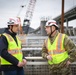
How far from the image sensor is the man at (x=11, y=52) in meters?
4.84

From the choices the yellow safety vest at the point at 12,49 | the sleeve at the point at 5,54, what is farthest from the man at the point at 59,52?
the sleeve at the point at 5,54

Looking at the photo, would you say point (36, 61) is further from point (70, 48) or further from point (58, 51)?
point (70, 48)

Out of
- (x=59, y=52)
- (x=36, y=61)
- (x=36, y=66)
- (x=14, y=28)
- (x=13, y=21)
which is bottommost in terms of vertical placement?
(x=36, y=66)

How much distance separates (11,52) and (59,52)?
875mm

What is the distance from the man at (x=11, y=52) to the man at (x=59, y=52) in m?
0.56

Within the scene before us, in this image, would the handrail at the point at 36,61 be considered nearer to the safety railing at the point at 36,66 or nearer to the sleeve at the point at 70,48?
the safety railing at the point at 36,66

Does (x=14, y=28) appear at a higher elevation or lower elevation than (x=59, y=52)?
higher

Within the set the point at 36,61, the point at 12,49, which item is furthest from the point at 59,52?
the point at 36,61

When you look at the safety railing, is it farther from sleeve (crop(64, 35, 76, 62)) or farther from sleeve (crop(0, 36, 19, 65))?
sleeve (crop(0, 36, 19, 65))

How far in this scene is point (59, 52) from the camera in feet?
17.0

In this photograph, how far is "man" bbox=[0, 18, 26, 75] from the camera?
191 inches

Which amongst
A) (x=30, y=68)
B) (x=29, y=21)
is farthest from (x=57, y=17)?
(x=30, y=68)

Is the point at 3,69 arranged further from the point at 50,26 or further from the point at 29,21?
the point at 29,21

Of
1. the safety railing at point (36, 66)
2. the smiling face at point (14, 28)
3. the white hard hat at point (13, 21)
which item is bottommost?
the safety railing at point (36, 66)
